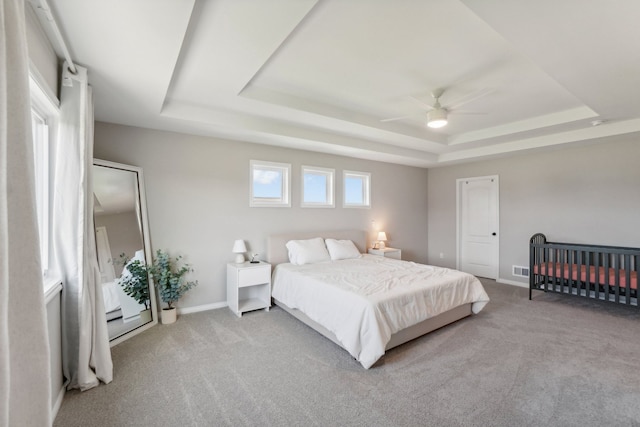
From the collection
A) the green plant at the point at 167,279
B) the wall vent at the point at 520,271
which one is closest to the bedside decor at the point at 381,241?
the wall vent at the point at 520,271

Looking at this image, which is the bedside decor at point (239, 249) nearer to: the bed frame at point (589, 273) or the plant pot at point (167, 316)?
the plant pot at point (167, 316)

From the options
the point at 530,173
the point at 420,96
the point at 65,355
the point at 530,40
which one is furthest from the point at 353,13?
the point at 530,173

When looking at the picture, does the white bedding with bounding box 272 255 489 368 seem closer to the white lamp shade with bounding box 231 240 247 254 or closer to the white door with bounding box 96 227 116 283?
the white lamp shade with bounding box 231 240 247 254

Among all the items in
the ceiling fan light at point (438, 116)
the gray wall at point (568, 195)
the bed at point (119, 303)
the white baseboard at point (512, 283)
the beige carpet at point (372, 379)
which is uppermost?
the ceiling fan light at point (438, 116)

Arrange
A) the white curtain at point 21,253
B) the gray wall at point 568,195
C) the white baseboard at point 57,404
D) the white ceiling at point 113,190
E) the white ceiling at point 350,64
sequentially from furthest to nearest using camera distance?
the gray wall at point 568,195 → the white ceiling at point 113,190 → the white baseboard at point 57,404 → the white ceiling at point 350,64 → the white curtain at point 21,253

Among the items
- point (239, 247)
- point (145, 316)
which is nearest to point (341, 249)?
point (239, 247)

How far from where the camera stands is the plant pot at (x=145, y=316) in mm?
3316

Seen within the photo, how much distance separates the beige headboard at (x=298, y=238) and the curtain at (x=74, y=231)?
2.32 m

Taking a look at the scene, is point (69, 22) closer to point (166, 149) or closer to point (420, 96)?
point (166, 149)

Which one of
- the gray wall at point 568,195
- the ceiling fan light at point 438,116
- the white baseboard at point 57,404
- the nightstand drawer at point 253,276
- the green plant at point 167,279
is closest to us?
the white baseboard at point 57,404

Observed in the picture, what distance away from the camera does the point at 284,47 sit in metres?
2.33

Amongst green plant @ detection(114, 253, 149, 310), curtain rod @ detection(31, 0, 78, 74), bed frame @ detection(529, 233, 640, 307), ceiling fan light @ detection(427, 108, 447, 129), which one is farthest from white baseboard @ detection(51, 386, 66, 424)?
bed frame @ detection(529, 233, 640, 307)

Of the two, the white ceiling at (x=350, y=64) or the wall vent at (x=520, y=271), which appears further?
the wall vent at (x=520, y=271)

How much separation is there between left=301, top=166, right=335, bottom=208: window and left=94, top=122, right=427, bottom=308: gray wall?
107 millimetres
